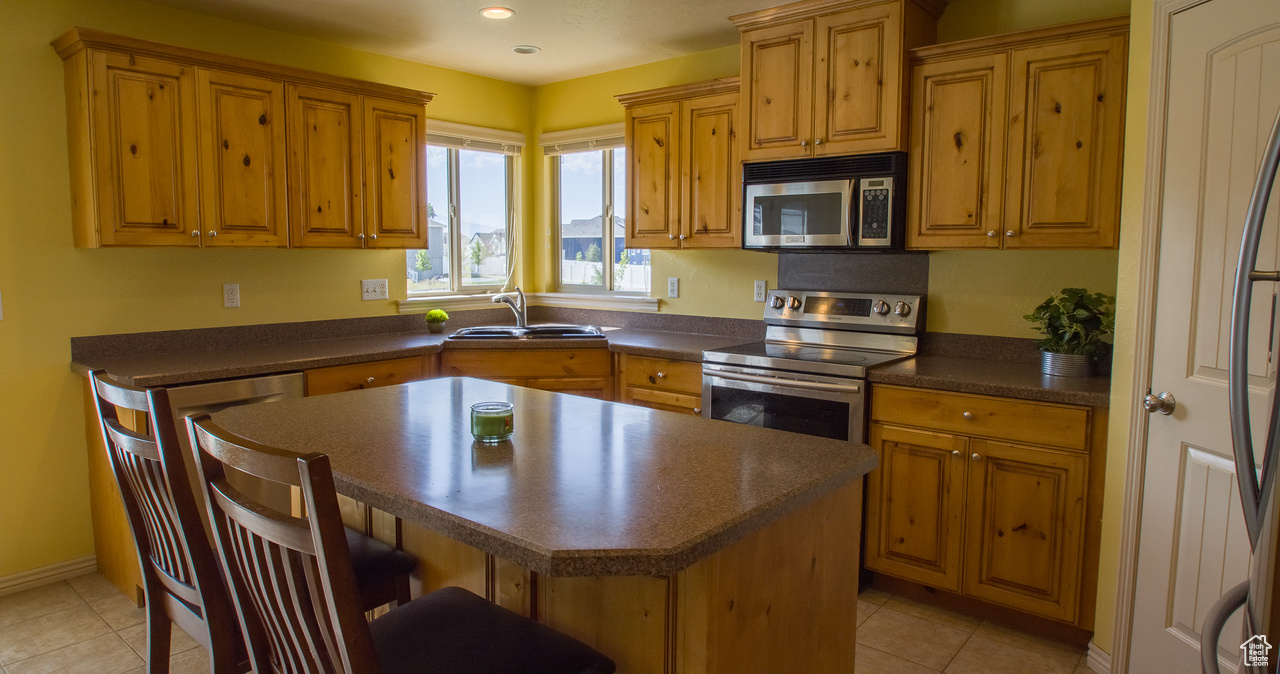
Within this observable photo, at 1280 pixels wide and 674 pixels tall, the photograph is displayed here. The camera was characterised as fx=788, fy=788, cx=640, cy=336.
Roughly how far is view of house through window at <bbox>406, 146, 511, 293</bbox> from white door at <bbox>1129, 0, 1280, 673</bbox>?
3.36 metres

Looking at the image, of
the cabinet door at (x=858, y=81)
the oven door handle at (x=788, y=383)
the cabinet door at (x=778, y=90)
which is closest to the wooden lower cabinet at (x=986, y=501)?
the oven door handle at (x=788, y=383)

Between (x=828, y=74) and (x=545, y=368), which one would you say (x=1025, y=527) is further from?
(x=545, y=368)

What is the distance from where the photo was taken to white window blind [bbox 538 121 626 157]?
171 inches

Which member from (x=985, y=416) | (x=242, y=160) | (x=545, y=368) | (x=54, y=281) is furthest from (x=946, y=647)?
(x=54, y=281)

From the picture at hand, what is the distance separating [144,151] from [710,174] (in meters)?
2.29

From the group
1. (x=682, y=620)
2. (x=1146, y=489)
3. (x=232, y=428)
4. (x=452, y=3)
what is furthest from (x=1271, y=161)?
(x=452, y=3)

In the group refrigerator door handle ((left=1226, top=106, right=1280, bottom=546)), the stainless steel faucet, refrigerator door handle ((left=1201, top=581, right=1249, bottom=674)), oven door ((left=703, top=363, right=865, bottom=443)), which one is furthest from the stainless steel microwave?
refrigerator door handle ((left=1201, top=581, right=1249, bottom=674))

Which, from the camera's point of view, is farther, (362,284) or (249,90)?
(362,284)

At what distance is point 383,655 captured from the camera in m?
1.33

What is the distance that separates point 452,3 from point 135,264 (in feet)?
5.49

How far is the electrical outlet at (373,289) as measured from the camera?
13.2ft

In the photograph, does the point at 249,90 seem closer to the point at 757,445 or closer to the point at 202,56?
the point at 202,56

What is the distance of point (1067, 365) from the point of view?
2.76 metres

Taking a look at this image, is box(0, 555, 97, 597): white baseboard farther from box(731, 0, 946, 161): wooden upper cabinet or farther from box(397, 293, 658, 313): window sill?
box(731, 0, 946, 161): wooden upper cabinet
